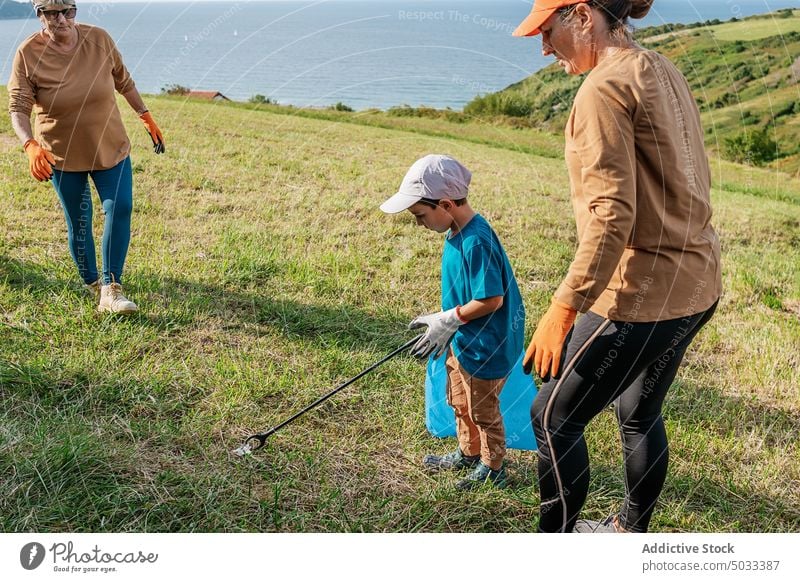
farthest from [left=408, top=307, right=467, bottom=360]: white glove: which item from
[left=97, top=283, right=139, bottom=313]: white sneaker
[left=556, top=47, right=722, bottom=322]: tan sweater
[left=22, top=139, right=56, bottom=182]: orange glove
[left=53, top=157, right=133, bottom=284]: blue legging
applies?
[left=22, top=139, right=56, bottom=182]: orange glove

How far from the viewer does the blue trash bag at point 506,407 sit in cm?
312

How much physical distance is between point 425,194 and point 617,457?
1.50 meters

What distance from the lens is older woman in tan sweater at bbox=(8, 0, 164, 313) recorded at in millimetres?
3730

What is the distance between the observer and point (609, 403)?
2182 mm

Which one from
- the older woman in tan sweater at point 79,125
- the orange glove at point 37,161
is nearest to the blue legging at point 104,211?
the older woman in tan sweater at point 79,125

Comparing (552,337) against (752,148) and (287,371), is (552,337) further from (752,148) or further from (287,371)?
(752,148)

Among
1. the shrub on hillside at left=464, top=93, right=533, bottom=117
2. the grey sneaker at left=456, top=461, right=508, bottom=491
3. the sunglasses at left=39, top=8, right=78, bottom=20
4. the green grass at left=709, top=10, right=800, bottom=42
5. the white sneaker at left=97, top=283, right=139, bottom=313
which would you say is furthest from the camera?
the green grass at left=709, top=10, right=800, bottom=42

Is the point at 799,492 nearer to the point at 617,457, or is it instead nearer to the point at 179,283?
the point at 617,457

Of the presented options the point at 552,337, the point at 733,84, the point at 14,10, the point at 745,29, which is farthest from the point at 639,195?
the point at 733,84

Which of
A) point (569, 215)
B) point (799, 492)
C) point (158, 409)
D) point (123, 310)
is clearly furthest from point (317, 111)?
point (799, 492)

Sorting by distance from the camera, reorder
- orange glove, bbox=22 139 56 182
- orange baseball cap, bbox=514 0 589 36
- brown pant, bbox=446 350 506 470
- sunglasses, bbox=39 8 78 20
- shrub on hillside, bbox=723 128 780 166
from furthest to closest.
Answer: shrub on hillside, bbox=723 128 780 166 < orange glove, bbox=22 139 56 182 < sunglasses, bbox=39 8 78 20 < brown pant, bbox=446 350 506 470 < orange baseball cap, bbox=514 0 589 36

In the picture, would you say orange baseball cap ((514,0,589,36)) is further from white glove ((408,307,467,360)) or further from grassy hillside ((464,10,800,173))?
grassy hillside ((464,10,800,173))

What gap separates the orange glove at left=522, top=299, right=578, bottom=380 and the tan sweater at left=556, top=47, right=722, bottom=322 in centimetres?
6

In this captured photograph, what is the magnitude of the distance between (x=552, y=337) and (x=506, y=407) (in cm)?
114
